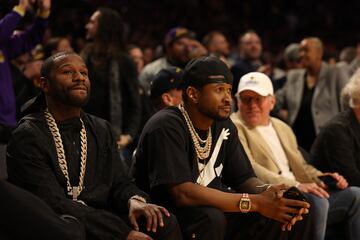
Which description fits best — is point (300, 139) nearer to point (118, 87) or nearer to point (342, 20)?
point (118, 87)

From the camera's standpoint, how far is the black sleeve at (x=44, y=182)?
3.67m

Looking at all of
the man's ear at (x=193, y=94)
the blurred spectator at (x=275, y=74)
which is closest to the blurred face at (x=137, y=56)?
the blurred spectator at (x=275, y=74)

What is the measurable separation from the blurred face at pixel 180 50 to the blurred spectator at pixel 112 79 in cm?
109

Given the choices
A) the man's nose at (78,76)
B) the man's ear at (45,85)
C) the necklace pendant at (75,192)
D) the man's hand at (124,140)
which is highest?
the man's nose at (78,76)

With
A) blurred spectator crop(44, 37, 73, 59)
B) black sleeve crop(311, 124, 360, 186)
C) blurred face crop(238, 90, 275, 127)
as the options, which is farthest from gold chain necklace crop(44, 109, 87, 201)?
blurred spectator crop(44, 37, 73, 59)

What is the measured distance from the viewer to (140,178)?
172 inches

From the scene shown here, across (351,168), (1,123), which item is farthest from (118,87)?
(351,168)

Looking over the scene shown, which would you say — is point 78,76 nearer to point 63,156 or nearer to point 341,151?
point 63,156

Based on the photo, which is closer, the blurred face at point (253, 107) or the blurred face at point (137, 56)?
the blurred face at point (253, 107)

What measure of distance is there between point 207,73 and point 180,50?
2.86 m

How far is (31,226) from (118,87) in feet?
10.5

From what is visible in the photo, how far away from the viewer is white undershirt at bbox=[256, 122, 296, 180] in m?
5.29

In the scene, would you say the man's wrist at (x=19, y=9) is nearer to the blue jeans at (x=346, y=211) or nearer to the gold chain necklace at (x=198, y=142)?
the gold chain necklace at (x=198, y=142)

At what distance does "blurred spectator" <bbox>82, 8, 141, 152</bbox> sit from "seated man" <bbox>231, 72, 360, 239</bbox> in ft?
3.06
